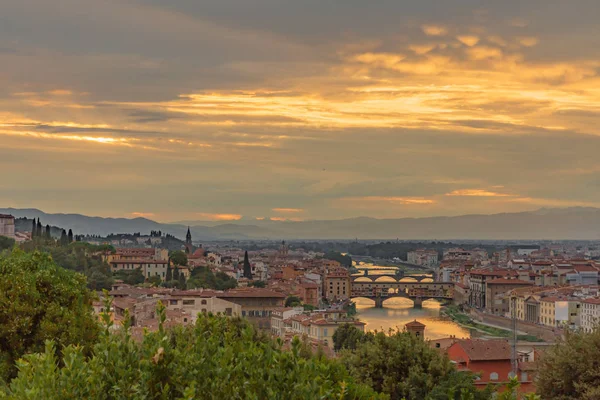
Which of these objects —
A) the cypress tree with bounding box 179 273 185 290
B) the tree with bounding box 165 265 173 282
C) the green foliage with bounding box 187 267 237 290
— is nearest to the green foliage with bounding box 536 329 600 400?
the cypress tree with bounding box 179 273 185 290

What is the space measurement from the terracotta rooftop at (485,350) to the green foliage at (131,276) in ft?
80.3

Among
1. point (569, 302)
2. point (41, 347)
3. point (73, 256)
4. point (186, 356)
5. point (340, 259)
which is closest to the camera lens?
point (186, 356)

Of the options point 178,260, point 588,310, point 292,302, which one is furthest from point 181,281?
point 588,310

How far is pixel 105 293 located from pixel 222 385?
2.59 ft

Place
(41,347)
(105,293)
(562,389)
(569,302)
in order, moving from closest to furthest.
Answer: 1. (105,293)
2. (41,347)
3. (562,389)
4. (569,302)

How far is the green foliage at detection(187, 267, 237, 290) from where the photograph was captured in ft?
127

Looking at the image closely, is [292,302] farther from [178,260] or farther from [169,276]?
[178,260]

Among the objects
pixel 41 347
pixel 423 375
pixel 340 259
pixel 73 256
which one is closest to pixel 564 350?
pixel 423 375

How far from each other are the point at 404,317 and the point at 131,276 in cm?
1437

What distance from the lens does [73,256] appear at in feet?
114

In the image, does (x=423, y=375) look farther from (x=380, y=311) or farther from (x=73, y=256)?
(x=380, y=311)

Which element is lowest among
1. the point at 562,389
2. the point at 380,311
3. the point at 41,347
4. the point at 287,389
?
the point at 380,311

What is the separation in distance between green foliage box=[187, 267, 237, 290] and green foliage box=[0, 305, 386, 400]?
34.9 meters

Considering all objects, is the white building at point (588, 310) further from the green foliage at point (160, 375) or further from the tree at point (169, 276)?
the green foliage at point (160, 375)
